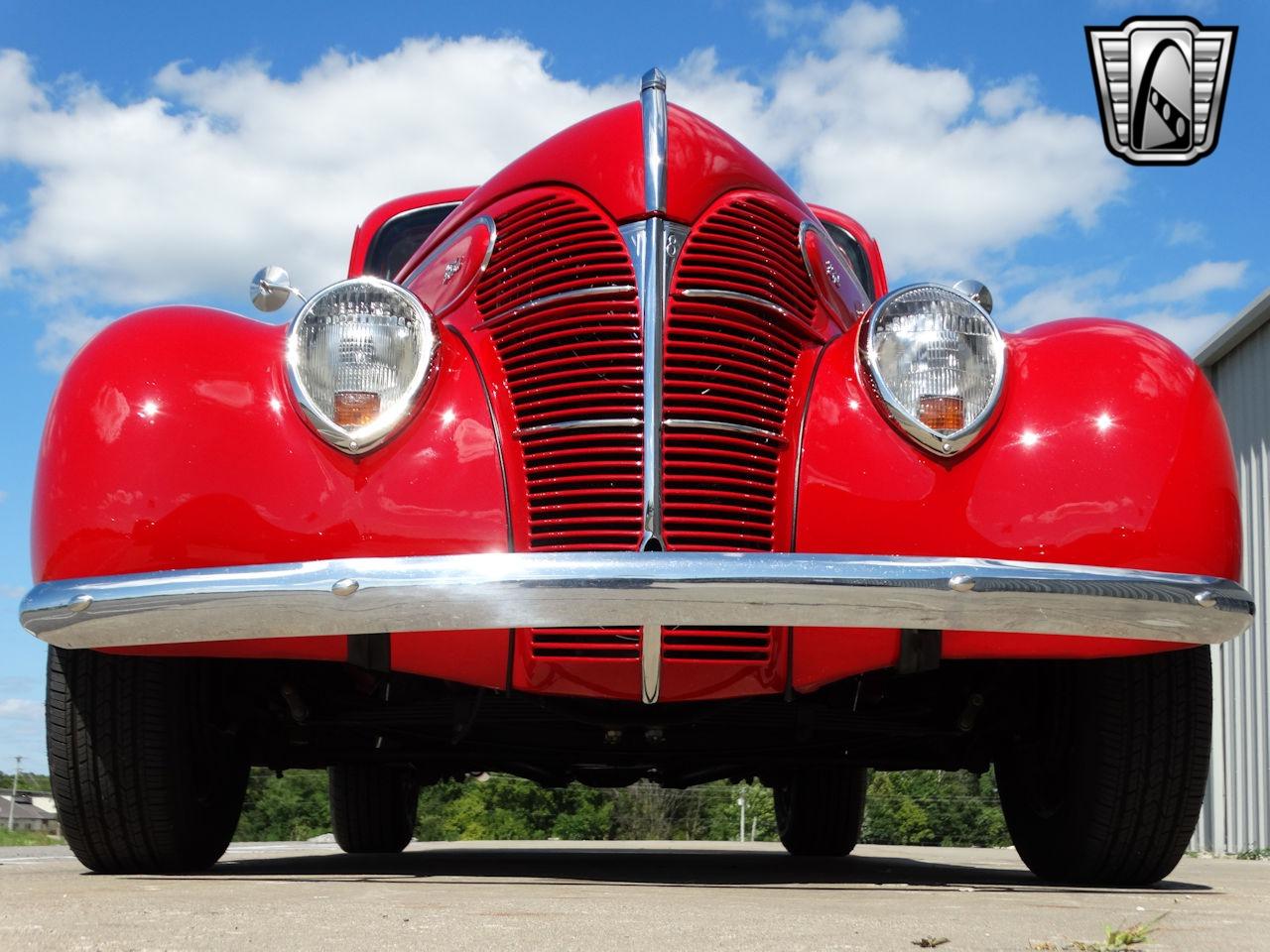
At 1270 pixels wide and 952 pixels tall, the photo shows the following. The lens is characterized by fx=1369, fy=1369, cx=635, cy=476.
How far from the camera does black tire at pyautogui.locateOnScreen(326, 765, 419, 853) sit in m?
6.28

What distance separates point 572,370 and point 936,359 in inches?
32.7

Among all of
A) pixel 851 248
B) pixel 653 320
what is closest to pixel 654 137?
pixel 653 320

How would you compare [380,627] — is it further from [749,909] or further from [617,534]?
[749,909]

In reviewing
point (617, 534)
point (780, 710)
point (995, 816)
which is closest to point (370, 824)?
point (780, 710)

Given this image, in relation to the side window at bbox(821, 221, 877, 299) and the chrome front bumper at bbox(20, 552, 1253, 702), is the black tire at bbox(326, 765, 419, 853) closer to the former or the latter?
the side window at bbox(821, 221, 877, 299)

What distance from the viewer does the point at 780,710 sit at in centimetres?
345

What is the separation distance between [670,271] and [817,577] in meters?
1.00

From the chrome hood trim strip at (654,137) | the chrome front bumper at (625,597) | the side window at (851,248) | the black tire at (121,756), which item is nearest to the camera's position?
the chrome front bumper at (625,597)

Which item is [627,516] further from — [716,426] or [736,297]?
[736,297]

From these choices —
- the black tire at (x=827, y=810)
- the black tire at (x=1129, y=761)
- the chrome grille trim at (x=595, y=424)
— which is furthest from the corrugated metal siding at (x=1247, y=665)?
the chrome grille trim at (x=595, y=424)

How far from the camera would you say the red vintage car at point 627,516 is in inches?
108

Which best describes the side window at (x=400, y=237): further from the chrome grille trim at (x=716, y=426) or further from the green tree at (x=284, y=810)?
the green tree at (x=284, y=810)

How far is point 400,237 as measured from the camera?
5.59 metres

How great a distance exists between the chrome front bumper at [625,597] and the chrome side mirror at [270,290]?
4.20 ft
